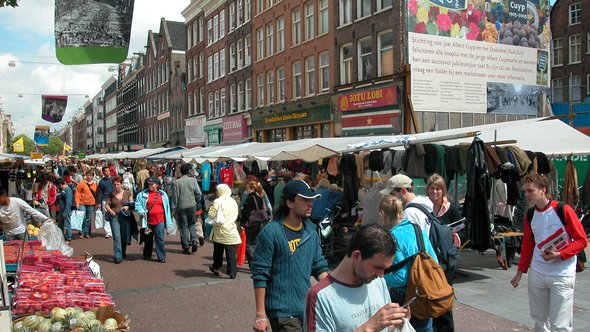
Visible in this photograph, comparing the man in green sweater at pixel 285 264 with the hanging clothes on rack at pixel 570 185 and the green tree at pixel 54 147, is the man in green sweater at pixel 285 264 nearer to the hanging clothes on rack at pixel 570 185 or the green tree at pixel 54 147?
the hanging clothes on rack at pixel 570 185

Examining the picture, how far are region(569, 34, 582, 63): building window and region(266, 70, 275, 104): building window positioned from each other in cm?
1928

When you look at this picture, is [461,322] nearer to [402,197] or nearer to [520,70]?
[402,197]

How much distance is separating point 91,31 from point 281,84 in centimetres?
2726

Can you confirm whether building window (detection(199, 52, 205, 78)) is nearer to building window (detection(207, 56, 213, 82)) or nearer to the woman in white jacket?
building window (detection(207, 56, 213, 82))

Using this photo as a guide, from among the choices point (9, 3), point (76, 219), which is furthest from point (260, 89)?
point (9, 3)

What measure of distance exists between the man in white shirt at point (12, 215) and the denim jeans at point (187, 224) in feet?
11.3

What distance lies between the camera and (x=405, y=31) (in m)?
21.8

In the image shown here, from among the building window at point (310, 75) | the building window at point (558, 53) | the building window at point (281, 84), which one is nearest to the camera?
the building window at point (310, 75)

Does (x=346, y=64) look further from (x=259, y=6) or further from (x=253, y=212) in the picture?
(x=253, y=212)

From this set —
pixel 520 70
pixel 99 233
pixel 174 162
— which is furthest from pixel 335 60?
pixel 99 233

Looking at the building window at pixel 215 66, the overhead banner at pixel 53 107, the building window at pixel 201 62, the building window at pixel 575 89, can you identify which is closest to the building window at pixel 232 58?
the building window at pixel 215 66

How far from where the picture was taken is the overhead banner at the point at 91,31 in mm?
5527

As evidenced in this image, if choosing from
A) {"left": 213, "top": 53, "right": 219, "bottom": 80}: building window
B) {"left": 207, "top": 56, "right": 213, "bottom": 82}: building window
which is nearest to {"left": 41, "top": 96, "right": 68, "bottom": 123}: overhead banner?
{"left": 213, "top": 53, "right": 219, "bottom": 80}: building window

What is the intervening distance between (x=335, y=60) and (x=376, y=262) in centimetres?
2454
